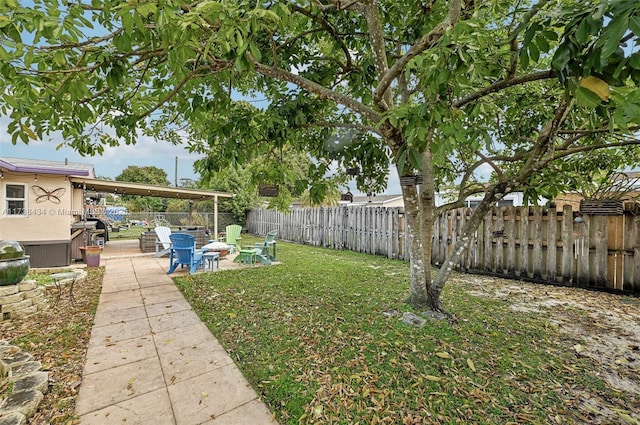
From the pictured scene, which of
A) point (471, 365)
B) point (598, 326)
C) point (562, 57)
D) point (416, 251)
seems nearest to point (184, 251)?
point (416, 251)

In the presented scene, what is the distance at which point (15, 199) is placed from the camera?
22.8 feet

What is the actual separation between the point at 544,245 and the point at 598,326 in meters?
2.44

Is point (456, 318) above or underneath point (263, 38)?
underneath

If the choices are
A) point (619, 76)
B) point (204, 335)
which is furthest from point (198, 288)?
point (619, 76)

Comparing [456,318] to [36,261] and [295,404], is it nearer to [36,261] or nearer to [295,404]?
[295,404]

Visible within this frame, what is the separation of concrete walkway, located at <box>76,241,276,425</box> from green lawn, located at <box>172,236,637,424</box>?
0.18 metres

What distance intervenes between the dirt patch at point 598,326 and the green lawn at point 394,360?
120mm

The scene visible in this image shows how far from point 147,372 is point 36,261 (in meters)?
7.23

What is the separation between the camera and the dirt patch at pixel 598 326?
216cm

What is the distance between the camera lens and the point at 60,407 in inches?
85.4

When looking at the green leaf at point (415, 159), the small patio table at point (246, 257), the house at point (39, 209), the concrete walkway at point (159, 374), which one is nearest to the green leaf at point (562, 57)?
the green leaf at point (415, 159)

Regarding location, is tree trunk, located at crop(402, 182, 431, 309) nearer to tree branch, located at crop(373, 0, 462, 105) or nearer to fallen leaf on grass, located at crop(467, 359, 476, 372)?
fallen leaf on grass, located at crop(467, 359, 476, 372)

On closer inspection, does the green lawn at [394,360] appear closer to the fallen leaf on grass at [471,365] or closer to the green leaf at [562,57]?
the fallen leaf on grass at [471,365]

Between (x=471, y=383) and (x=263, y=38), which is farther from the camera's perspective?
(x=263, y=38)
